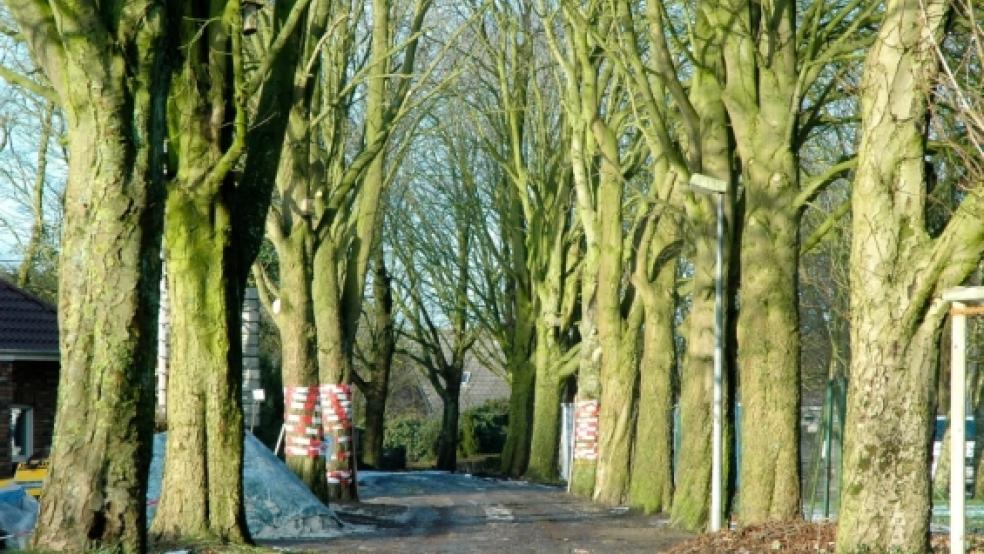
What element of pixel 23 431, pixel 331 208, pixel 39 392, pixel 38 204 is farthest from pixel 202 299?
pixel 38 204

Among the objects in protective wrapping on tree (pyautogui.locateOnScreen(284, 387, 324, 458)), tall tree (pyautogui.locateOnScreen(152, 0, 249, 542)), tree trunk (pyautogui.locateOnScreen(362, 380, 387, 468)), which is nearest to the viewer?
tall tree (pyautogui.locateOnScreen(152, 0, 249, 542))

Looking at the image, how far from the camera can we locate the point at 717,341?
67.8ft

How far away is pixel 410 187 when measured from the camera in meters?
51.1

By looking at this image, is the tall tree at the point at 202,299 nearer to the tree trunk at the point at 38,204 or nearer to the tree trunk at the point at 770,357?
the tree trunk at the point at 770,357

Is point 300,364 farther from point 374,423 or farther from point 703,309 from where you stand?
point 374,423

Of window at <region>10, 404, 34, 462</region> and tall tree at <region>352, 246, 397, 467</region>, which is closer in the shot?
window at <region>10, 404, 34, 462</region>

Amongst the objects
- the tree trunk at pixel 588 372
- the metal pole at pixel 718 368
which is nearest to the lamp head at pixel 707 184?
the metal pole at pixel 718 368

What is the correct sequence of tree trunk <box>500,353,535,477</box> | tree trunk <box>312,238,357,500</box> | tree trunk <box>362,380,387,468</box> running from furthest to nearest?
tree trunk <box>362,380,387,468</box>, tree trunk <box>500,353,535,477</box>, tree trunk <box>312,238,357,500</box>

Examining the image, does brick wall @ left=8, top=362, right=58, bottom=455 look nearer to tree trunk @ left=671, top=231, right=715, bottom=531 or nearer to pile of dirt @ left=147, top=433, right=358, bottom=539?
pile of dirt @ left=147, top=433, right=358, bottom=539

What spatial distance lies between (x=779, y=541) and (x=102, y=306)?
6354 millimetres

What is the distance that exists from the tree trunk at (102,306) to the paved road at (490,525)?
5258 millimetres

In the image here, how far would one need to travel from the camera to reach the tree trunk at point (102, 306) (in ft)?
41.4

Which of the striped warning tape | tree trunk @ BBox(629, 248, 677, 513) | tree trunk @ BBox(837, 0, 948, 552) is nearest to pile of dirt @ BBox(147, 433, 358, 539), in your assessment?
the striped warning tape

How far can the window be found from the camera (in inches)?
1253
